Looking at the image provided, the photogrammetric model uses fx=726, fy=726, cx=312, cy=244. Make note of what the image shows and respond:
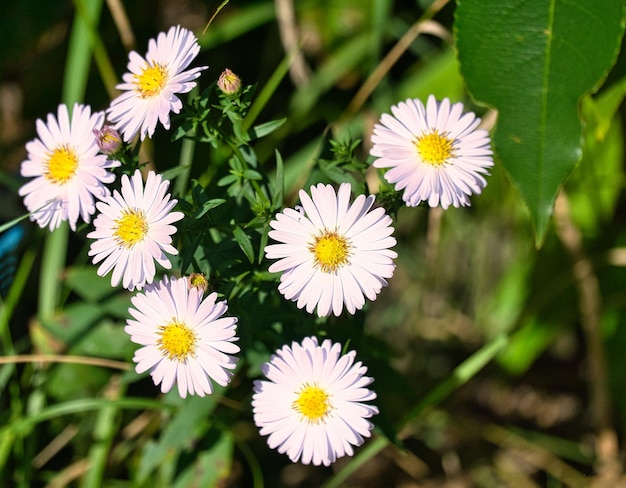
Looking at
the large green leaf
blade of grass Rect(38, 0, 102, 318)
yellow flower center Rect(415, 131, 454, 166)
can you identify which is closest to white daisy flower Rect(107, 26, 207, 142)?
yellow flower center Rect(415, 131, 454, 166)

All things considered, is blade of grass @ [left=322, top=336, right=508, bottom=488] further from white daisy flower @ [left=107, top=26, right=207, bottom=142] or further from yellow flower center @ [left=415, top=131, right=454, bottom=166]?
white daisy flower @ [left=107, top=26, right=207, bottom=142]

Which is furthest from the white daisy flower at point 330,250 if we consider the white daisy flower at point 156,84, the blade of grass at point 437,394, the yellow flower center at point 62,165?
the blade of grass at point 437,394

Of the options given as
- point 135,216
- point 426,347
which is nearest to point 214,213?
point 135,216

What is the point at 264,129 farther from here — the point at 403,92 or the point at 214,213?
the point at 403,92

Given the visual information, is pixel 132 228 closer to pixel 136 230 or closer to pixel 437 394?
pixel 136 230

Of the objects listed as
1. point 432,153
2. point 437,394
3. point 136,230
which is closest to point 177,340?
point 136,230

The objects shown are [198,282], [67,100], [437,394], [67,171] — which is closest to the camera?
[198,282]
